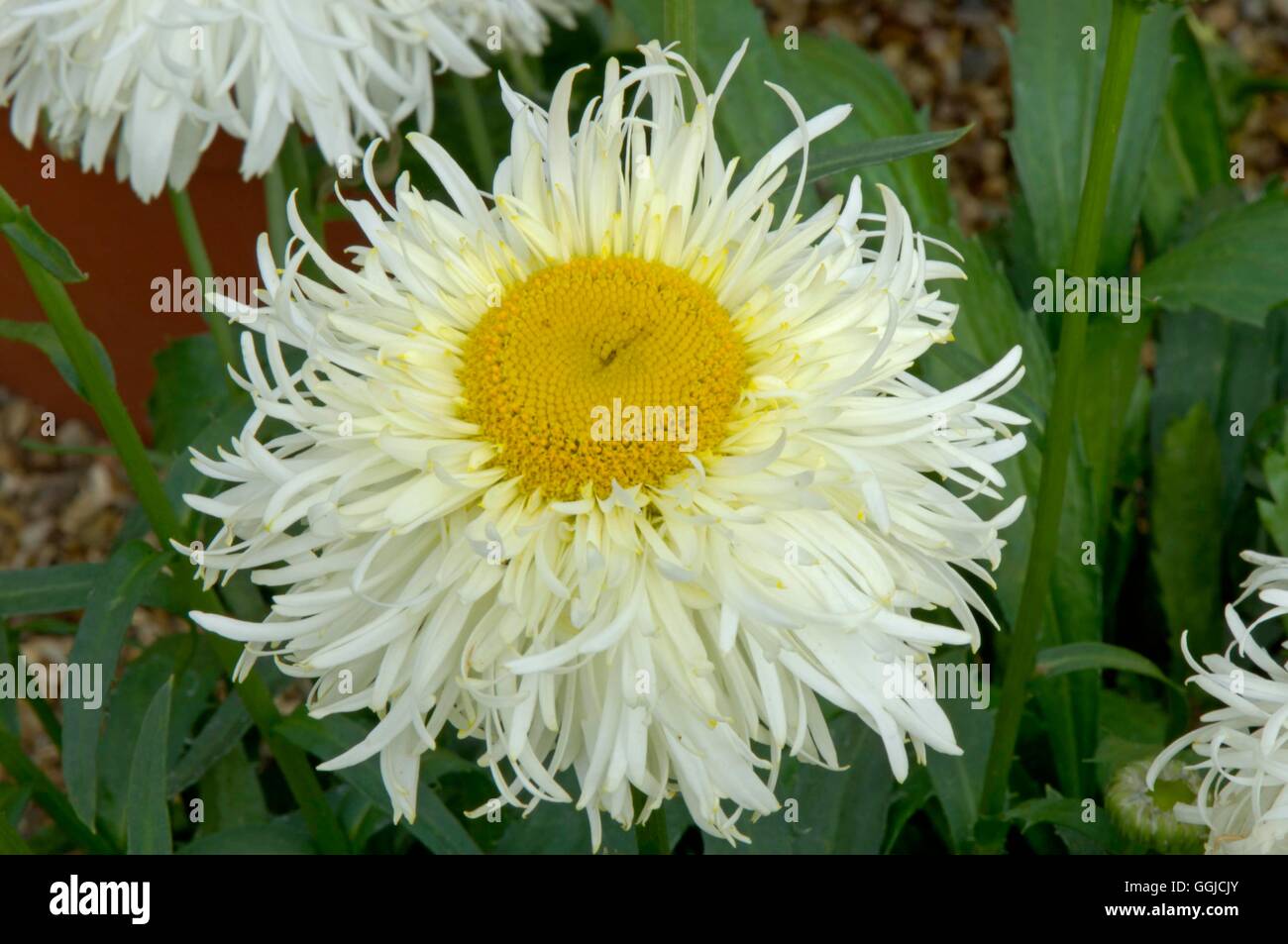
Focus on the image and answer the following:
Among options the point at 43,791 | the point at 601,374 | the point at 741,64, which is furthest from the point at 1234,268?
the point at 43,791

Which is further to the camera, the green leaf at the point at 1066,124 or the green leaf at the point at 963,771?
the green leaf at the point at 1066,124

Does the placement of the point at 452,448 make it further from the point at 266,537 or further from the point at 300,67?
the point at 300,67

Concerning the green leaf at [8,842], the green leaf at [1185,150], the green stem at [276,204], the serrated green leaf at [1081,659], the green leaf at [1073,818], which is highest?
the green leaf at [1185,150]

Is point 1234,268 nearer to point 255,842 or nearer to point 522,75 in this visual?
point 522,75

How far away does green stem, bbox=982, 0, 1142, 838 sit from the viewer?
0.84m

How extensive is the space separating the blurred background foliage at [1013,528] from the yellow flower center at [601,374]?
0.52ft

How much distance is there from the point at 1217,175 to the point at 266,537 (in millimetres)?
1195

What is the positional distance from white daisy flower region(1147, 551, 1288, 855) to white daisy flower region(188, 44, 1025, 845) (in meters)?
0.17

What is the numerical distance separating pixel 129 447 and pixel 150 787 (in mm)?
219

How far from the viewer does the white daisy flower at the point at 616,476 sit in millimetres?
743

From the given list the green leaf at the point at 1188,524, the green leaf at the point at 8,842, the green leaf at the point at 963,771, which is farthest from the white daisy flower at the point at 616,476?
the green leaf at the point at 1188,524

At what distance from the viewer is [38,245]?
0.87 metres

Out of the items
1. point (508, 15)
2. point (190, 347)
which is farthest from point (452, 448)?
point (190, 347)

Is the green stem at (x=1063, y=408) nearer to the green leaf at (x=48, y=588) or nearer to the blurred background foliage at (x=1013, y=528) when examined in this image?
the blurred background foliage at (x=1013, y=528)
